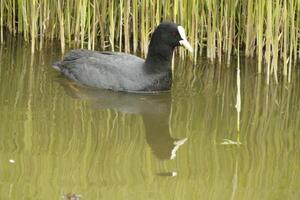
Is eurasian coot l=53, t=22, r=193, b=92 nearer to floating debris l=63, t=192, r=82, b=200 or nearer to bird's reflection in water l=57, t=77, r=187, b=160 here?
bird's reflection in water l=57, t=77, r=187, b=160

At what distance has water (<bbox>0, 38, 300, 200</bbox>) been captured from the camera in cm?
499

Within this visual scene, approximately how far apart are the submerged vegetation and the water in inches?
10.2

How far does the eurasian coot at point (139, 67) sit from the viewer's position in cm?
736

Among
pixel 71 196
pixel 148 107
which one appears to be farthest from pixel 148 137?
A: pixel 71 196

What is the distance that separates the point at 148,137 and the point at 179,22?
2.16 metres

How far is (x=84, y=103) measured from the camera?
6.83 m

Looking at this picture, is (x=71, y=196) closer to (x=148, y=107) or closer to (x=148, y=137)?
(x=148, y=137)

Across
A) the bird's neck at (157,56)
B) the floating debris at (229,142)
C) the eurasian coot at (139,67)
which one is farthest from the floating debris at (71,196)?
the bird's neck at (157,56)

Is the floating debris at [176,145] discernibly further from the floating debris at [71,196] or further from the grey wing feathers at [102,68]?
the grey wing feathers at [102,68]

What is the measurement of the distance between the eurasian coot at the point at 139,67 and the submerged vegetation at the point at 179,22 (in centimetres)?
40

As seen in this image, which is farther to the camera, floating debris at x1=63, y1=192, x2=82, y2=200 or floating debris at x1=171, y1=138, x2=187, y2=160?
floating debris at x1=171, y1=138, x2=187, y2=160

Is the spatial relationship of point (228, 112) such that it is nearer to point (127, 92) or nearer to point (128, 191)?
point (127, 92)

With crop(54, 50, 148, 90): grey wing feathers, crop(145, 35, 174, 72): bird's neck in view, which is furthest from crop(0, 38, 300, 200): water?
crop(145, 35, 174, 72): bird's neck

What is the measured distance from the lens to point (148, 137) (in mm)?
6051
